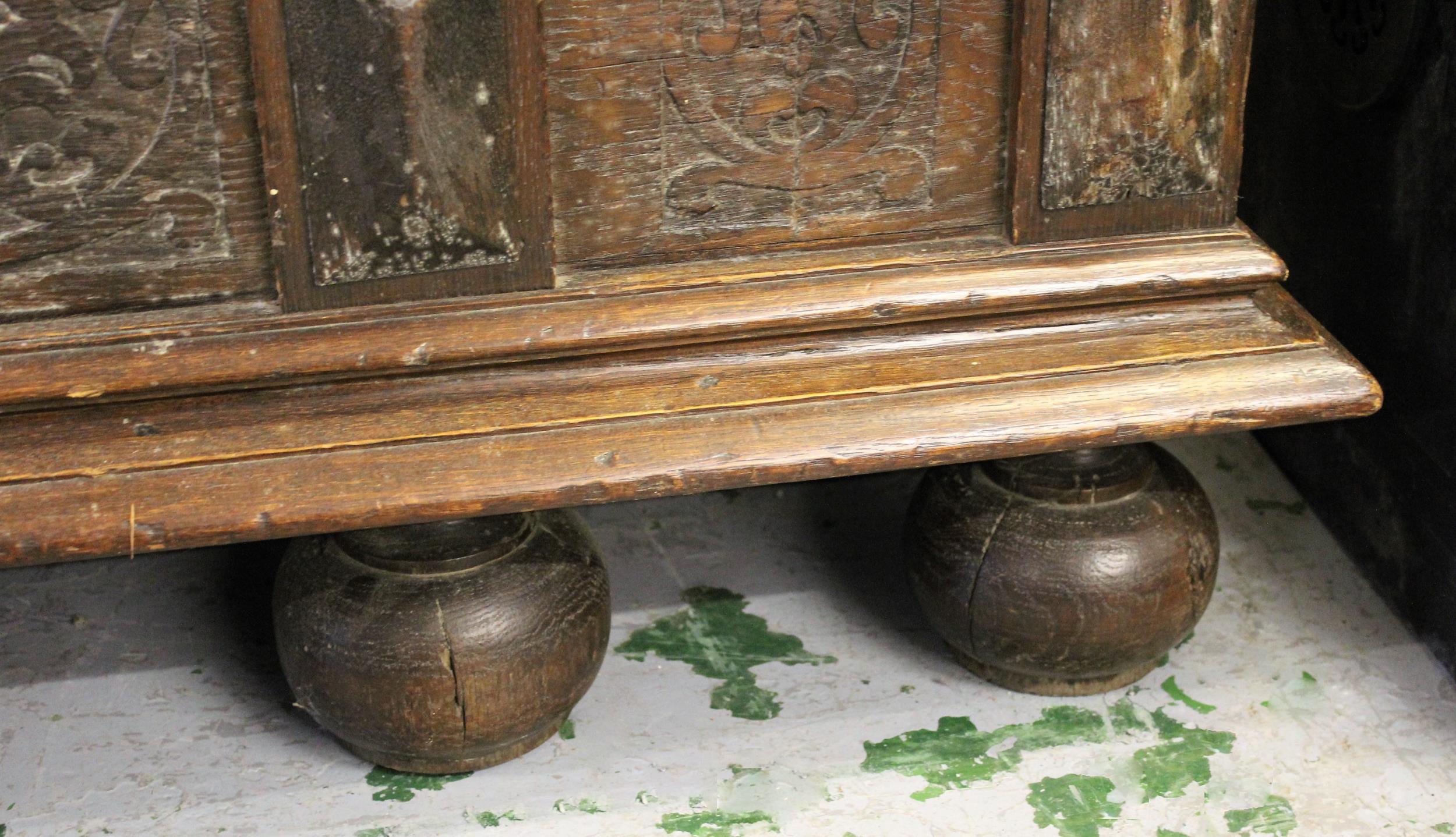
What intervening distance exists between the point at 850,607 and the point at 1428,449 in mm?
579

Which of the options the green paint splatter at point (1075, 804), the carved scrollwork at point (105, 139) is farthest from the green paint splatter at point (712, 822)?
the carved scrollwork at point (105, 139)

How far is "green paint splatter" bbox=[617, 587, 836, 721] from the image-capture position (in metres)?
1.72

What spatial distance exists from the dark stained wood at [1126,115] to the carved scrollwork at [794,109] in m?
0.09

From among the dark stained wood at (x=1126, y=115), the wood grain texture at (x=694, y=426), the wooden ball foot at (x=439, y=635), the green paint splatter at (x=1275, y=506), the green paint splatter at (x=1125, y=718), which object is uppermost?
the dark stained wood at (x=1126, y=115)

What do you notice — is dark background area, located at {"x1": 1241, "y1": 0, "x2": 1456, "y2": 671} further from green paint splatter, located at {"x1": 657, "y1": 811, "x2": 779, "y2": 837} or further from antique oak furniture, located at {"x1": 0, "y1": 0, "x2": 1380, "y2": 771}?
green paint splatter, located at {"x1": 657, "y1": 811, "x2": 779, "y2": 837}

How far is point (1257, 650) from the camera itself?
1782 millimetres

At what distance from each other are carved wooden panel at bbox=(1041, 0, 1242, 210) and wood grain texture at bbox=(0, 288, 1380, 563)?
0.12 m

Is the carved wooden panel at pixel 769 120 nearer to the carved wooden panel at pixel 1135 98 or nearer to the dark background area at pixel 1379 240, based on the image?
the carved wooden panel at pixel 1135 98

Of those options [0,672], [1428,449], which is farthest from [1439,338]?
[0,672]

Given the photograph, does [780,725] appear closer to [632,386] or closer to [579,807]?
[579,807]

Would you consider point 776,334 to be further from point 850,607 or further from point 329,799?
point 329,799

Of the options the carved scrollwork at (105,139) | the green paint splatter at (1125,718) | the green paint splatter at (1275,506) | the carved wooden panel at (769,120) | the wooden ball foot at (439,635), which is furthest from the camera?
the green paint splatter at (1275,506)

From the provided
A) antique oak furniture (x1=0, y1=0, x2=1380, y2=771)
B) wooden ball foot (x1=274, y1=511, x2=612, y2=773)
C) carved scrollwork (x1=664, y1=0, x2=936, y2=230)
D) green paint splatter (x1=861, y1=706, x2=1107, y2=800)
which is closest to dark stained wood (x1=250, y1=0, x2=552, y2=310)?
antique oak furniture (x1=0, y1=0, x2=1380, y2=771)

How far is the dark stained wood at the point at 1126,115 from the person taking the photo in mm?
1440
